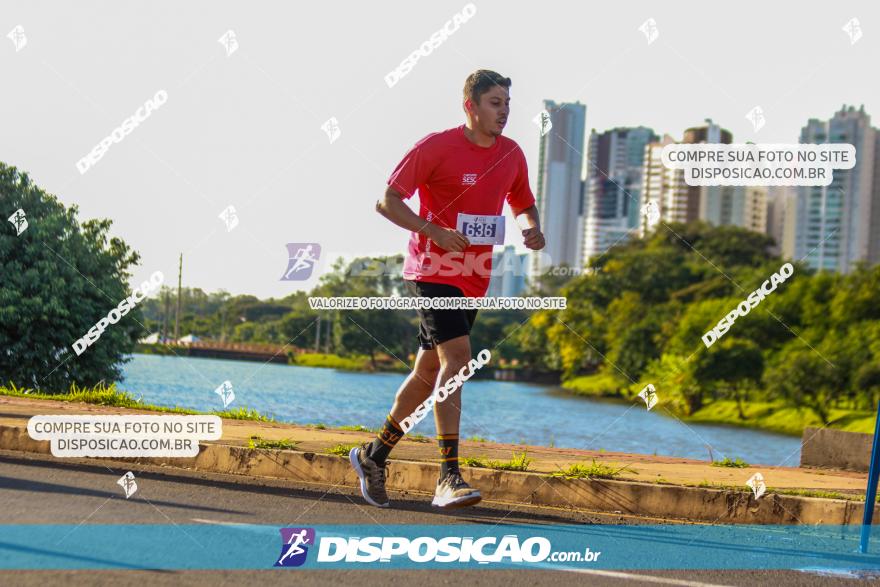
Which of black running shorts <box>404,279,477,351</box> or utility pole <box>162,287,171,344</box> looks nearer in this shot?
black running shorts <box>404,279,477,351</box>

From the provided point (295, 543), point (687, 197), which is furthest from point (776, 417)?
point (687, 197)

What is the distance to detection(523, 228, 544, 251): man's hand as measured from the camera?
21.2 ft

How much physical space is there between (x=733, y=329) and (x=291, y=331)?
48990 millimetres

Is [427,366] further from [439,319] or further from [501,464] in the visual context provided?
[501,464]

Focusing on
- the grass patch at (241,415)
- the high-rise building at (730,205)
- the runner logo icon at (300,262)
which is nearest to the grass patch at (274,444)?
the grass patch at (241,415)

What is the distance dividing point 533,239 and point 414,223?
30.3 inches

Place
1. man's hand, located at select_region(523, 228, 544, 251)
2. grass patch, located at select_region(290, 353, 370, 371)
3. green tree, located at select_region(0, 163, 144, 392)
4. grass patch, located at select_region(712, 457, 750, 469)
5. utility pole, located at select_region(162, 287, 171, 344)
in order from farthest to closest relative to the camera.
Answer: grass patch, located at select_region(290, 353, 370, 371) < utility pole, located at select_region(162, 287, 171, 344) < green tree, located at select_region(0, 163, 144, 392) < grass patch, located at select_region(712, 457, 750, 469) < man's hand, located at select_region(523, 228, 544, 251)

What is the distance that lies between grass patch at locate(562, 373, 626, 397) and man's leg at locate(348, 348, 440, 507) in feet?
245

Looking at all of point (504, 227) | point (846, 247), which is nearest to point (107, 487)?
point (504, 227)

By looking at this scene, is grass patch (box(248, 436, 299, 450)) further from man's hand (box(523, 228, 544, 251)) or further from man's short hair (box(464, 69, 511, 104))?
man's short hair (box(464, 69, 511, 104))

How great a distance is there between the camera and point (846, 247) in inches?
6447

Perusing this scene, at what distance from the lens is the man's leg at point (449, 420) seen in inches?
240

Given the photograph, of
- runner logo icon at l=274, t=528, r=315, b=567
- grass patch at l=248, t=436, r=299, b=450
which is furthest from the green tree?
runner logo icon at l=274, t=528, r=315, b=567

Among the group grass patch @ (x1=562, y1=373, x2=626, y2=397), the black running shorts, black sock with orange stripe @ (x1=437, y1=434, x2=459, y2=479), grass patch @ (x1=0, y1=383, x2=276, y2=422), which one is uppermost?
the black running shorts
